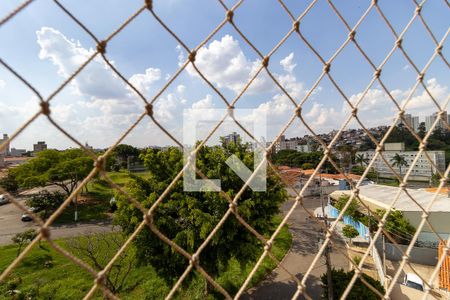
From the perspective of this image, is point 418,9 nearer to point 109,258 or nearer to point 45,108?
point 45,108

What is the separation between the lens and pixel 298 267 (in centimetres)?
735

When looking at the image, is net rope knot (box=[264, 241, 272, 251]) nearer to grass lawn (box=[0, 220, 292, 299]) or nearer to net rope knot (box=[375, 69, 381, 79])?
net rope knot (box=[375, 69, 381, 79])

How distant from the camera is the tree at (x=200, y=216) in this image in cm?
396

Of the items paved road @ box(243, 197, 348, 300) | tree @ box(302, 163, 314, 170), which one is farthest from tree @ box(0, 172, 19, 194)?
tree @ box(302, 163, 314, 170)

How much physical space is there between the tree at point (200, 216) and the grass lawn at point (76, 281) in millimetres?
999

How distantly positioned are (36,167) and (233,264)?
11270 millimetres

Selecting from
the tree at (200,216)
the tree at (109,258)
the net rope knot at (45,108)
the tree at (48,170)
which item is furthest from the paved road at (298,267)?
the tree at (48,170)

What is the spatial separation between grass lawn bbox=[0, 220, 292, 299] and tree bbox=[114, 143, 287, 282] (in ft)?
3.28

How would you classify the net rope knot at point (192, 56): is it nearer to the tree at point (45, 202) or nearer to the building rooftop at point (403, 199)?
the building rooftop at point (403, 199)

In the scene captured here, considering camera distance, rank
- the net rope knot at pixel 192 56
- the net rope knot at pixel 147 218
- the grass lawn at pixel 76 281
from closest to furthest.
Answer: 1. the net rope knot at pixel 147 218
2. the net rope knot at pixel 192 56
3. the grass lawn at pixel 76 281

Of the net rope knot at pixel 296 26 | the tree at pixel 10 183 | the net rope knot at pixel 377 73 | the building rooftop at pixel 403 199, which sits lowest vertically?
the tree at pixel 10 183

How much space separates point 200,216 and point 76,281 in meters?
4.58

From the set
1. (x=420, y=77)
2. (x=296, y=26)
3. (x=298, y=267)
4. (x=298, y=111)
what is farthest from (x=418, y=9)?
(x=298, y=267)

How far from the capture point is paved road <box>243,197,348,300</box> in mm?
6047
